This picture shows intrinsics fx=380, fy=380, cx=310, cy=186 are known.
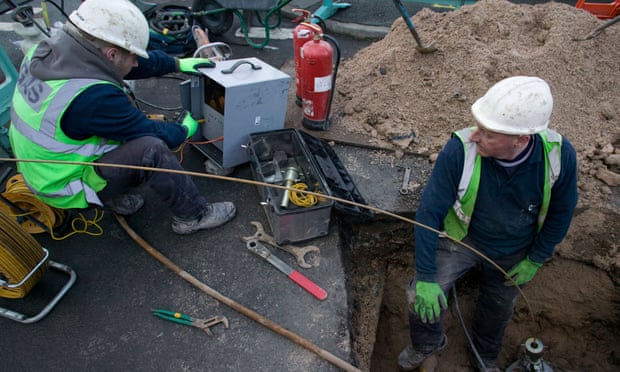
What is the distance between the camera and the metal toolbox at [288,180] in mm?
2660

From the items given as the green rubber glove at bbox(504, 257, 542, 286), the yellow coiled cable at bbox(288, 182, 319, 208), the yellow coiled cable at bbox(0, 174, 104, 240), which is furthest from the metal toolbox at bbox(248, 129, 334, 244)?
the yellow coiled cable at bbox(0, 174, 104, 240)

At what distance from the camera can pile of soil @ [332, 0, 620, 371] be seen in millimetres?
3143

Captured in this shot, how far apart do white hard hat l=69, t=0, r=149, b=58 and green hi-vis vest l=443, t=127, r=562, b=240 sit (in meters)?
2.06

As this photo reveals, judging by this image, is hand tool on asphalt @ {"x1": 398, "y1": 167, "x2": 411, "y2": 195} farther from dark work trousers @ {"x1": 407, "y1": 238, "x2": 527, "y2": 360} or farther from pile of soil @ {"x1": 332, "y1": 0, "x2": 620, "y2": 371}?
dark work trousers @ {"x1": 407, "y1": 238, "x2": 527, "y2": 360}

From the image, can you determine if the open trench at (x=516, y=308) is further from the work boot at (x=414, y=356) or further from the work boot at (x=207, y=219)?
the work boot at (x=207, y=219)

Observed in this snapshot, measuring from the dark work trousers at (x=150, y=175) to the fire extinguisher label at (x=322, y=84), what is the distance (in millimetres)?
1468

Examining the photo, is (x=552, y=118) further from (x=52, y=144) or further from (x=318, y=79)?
(x=52, y=144)

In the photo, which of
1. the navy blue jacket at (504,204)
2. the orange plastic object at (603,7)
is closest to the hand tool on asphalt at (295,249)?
the navy blue jacket at (504,204)

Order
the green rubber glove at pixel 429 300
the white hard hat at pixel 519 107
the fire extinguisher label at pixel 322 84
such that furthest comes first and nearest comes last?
the fire extinguisher label at pixel 322 84 → the green rubber glove at pixel 429 300 → the white hard hat at pixel 519 107

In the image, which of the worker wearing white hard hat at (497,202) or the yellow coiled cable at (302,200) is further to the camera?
the yellow coiled cable at (302,200)

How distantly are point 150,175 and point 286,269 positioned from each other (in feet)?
3.87

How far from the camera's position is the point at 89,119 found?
2295 mm

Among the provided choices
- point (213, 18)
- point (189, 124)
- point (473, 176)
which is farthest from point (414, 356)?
point (213, 18)

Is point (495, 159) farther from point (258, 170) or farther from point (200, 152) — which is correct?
point (200, 152)
